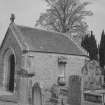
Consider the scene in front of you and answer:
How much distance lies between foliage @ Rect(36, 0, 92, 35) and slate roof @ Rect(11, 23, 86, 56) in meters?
10.1

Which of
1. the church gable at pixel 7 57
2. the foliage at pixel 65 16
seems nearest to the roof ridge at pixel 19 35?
the church gable at pixel 7 57

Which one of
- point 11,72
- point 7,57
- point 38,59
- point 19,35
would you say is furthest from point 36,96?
point 7,57

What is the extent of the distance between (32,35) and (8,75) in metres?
4.85

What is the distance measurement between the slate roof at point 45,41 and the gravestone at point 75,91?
5210mm

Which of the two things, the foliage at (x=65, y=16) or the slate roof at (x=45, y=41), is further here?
the foliage at (x=65, y=16)

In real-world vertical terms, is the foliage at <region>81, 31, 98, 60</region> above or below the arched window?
above

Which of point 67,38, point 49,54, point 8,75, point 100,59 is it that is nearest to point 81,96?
point 49,54

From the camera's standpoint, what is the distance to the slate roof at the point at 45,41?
1883 cm

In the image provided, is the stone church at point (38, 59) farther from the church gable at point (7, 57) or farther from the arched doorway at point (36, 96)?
the arched doorway at point (36, 96)

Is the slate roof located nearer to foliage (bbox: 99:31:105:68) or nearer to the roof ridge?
the roof ridge

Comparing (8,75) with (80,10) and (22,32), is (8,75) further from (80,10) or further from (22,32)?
(80,10)

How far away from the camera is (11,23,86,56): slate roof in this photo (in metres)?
18.8

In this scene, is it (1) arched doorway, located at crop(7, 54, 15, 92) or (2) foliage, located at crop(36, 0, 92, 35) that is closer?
(1) arched doorway, located at crop(7, 54, 15, 92)

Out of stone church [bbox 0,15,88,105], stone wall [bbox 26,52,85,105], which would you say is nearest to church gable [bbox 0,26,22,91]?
stone church [bbox 0,15,88,105]
